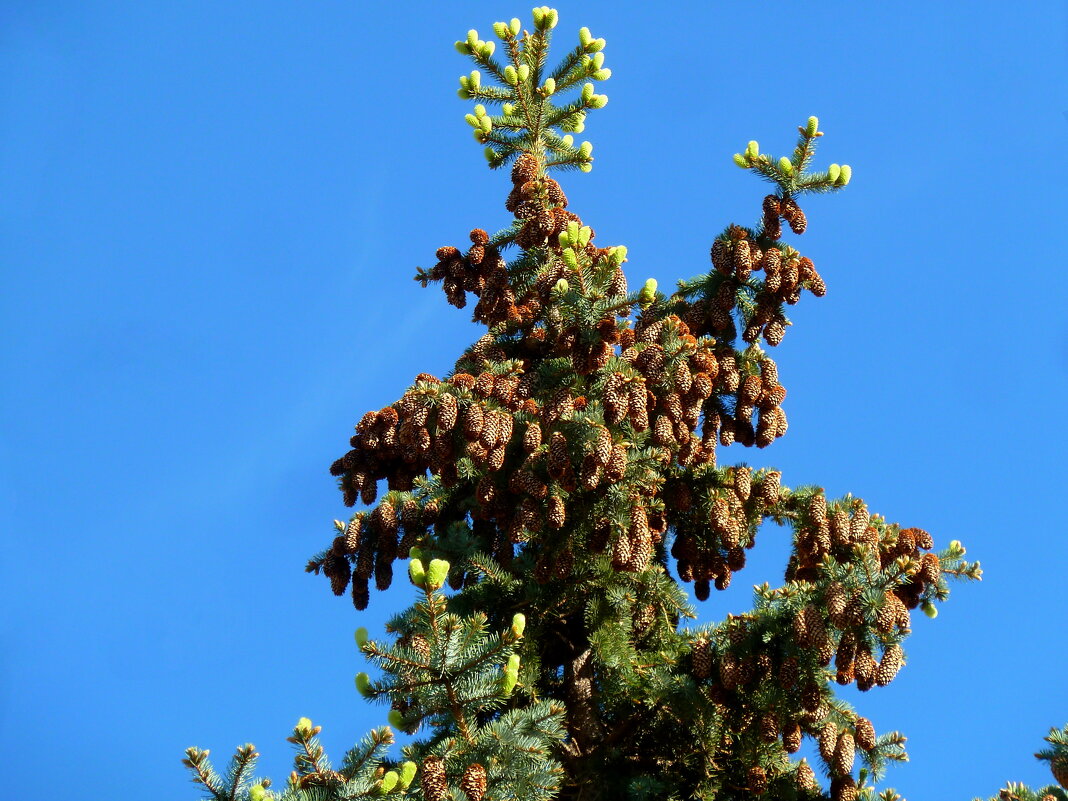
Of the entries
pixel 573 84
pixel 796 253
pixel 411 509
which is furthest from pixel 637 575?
pixel 573 84

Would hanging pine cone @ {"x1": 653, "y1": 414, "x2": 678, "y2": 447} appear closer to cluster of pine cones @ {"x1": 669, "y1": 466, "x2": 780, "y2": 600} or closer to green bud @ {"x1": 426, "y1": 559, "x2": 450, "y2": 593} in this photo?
cluster of pine cones @ {"x1": 669, "y1": 466, "x2": 780, "y2": 600}

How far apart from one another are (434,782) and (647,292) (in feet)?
10.9

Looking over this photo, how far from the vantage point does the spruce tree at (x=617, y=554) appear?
5184mm

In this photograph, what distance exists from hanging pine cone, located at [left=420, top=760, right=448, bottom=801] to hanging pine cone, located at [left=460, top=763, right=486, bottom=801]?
9cm

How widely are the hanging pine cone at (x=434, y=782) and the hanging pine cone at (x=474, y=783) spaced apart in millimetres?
94

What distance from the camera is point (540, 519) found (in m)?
6.48

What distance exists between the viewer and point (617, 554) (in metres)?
6.20

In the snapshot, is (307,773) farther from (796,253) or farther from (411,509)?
(796,253)

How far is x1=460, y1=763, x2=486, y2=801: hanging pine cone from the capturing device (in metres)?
4.69

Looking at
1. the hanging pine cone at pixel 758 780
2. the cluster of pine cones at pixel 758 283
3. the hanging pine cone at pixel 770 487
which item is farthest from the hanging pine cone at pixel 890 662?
the cluster of pine cones at pixel 758 283

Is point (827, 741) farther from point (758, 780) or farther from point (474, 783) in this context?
point (474, 783)

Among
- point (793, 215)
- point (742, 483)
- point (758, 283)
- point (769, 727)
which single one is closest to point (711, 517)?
point (742, 483)

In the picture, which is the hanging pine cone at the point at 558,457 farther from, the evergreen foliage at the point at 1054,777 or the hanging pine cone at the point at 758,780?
the evergreen foliage at the point at 1054,777

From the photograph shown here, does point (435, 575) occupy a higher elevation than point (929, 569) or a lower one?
lower
